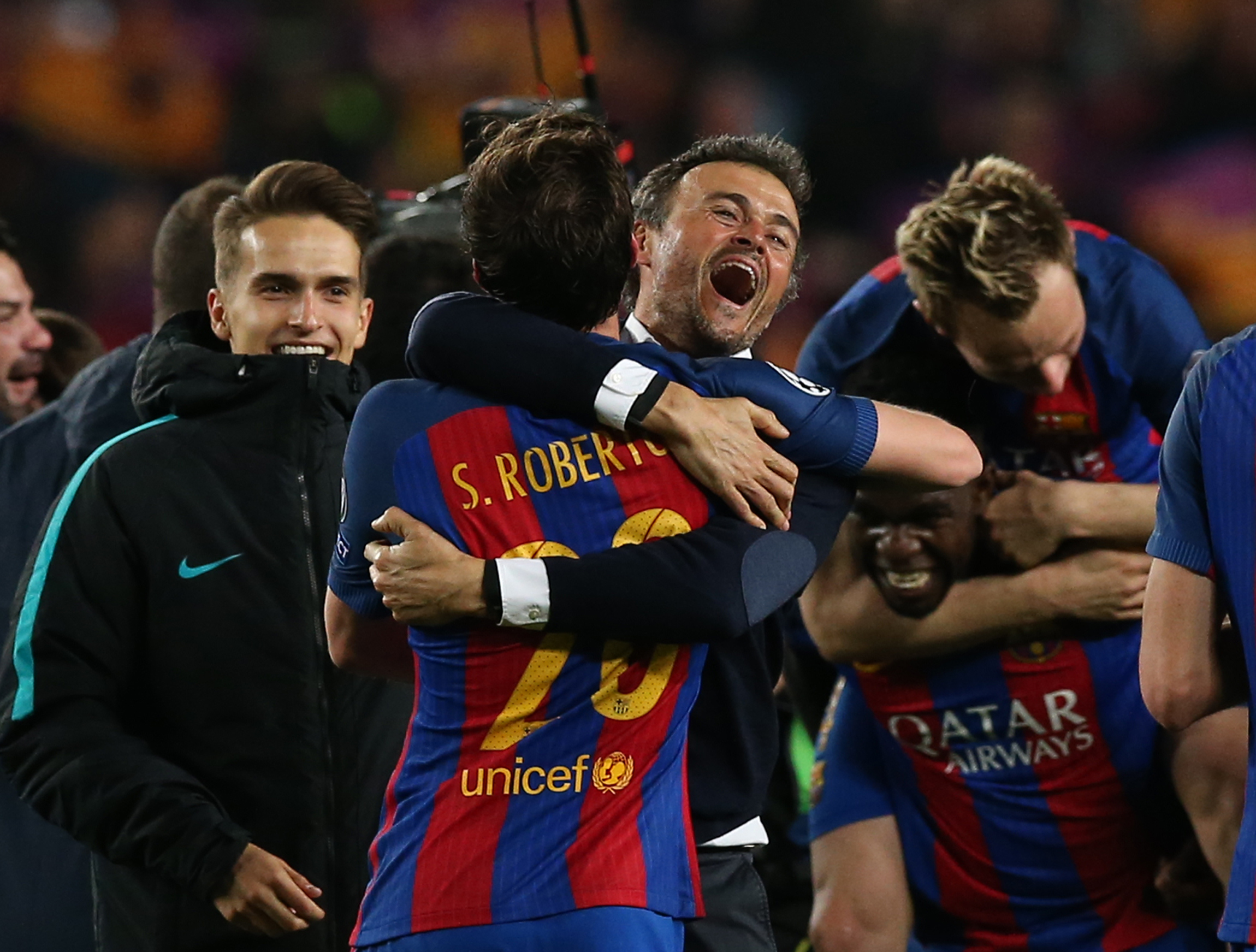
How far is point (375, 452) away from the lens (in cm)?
213

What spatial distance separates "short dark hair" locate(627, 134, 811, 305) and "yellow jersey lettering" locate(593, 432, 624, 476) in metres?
0.75

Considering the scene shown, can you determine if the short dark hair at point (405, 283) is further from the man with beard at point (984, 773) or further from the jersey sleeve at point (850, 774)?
the jersey sleeve at point (850, 774)

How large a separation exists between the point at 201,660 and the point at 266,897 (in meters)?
0.41

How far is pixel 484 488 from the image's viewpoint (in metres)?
2.10

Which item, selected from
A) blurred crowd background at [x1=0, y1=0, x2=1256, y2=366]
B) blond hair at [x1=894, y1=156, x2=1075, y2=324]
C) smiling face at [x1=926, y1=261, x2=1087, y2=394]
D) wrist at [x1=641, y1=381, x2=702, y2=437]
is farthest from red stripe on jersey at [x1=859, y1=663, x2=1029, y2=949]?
blurred crowd background at [x1=0, y1=0, x2=1256, y2=366]

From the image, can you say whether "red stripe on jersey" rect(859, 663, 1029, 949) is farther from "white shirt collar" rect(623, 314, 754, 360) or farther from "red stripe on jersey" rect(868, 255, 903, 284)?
"white shirt collar" rect(623, 314, 754, 360)

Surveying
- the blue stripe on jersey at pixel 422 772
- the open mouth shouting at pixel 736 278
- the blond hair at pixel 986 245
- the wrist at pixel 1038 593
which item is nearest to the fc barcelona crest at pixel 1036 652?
the wrist at pixel 1038 593

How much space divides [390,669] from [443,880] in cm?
45

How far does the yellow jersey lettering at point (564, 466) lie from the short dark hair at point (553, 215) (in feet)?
0.73

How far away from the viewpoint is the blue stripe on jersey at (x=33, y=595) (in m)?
2.50

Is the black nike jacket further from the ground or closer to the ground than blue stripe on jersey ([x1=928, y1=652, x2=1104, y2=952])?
further from the ground

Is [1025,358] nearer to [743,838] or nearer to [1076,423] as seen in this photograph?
[1076,423]

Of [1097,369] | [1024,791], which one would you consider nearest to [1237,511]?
[1097,369]

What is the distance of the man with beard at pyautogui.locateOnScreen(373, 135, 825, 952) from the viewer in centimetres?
211
